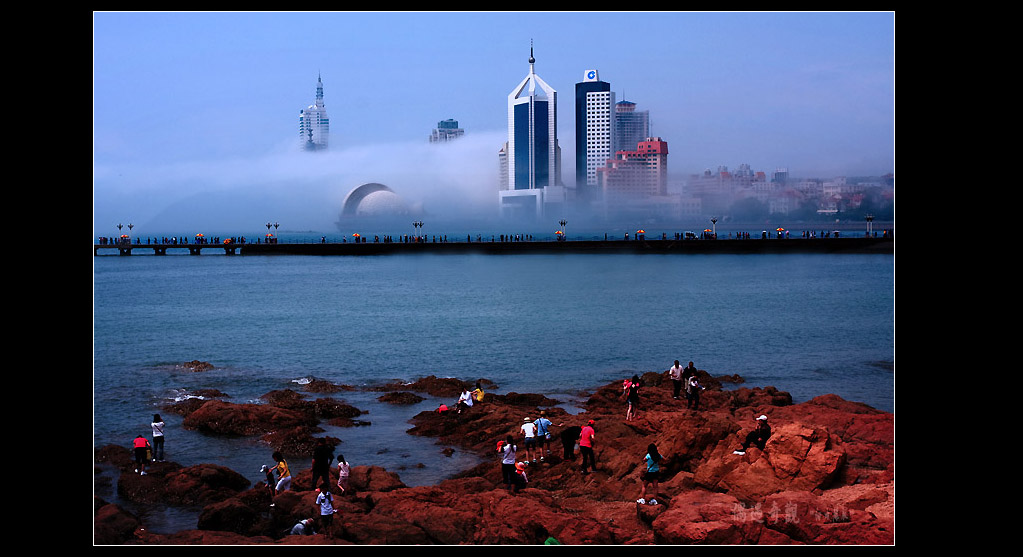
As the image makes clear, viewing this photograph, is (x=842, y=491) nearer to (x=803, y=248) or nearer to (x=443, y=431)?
(x=443, y=431)

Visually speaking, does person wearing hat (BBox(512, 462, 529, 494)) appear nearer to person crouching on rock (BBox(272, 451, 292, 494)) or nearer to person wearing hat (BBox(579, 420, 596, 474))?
person wearing hat (BBox(579, 420, 596, 474))

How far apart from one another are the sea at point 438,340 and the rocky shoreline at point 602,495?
963 millimetres

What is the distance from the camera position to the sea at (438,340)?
1858 cm

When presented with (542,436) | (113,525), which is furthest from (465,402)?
(113,525)

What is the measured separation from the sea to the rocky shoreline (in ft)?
3.16

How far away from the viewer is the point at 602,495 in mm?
12789

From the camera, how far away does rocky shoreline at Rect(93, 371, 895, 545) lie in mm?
10227

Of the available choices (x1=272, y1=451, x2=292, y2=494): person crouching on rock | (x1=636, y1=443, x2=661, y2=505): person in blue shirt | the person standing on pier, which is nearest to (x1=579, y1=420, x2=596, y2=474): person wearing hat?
(x1=636, y1=443, x2=661, y2=505): person in blue shirt

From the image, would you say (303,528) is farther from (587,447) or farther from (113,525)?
(587,447)

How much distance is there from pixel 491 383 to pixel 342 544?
14.7 m

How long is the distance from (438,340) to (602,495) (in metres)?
22.0

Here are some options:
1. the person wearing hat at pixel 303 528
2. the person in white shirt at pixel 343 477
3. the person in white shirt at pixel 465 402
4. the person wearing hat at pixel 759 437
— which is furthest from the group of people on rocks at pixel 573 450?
the person wearing hat at pixel 303 528

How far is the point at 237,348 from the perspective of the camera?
3247 centimetres

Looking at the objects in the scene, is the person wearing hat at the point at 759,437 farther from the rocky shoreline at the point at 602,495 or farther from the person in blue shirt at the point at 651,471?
the person in blue shirt at the point at 651,471
